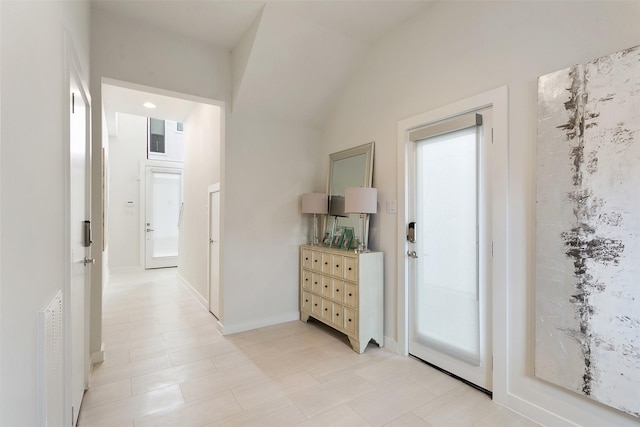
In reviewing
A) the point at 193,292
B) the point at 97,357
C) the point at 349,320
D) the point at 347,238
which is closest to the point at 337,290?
the point at 349,320

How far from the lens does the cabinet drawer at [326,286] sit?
326 cm

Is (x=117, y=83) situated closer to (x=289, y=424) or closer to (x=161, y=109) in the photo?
(x=161, y=109)

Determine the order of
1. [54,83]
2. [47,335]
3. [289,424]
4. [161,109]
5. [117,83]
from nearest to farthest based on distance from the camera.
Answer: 1. [47,335]
2. [54,83]
3. [289,424]
4. [117,83]
5. [161,109]

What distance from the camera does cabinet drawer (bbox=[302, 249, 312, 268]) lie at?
3.63 metres

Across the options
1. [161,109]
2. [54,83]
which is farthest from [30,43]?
[161,109]

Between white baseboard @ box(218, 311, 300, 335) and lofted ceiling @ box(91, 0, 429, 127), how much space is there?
7.81 ft

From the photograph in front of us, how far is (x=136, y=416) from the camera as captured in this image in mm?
1952

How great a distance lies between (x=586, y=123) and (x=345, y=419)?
87.6 inches

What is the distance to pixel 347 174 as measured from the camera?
11.4ft

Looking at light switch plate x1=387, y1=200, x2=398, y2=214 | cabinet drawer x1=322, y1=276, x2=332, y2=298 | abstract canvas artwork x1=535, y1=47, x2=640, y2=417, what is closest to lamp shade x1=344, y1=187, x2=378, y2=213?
light switch plate x1=387, y1=200, x2=398, y2=214

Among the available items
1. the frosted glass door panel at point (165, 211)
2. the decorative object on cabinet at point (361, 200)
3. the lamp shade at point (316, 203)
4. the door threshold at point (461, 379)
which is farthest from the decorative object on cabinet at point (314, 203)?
the frosted glass door panel at point (165, 211)

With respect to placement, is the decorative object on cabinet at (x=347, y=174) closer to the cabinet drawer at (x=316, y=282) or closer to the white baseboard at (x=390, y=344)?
the cabinet drawer at (x=316, y=282)

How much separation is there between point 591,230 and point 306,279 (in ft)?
8.77

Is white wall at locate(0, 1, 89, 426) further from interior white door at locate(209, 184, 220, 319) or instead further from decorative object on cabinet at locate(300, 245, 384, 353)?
interior white door at locate(209, 184, 220, 319)
